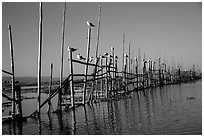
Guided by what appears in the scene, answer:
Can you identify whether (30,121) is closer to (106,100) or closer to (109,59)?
(106,100)

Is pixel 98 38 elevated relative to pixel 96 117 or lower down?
elevated

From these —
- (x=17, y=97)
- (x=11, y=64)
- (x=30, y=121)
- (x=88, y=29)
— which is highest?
(x=88, y=29)

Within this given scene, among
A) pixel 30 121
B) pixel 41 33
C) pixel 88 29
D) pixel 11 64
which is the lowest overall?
pixel 30 121

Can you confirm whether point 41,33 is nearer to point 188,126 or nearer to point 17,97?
point 17,97

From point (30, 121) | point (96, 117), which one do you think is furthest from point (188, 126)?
point (30, 121)

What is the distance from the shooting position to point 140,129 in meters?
10.6

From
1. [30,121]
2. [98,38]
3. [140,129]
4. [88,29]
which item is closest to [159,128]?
[140,129]

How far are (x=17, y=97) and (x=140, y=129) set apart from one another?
23.2 ft

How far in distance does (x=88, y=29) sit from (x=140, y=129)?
10.8 meters

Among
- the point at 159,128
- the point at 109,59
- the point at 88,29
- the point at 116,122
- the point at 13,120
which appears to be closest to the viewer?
the point at 159,128

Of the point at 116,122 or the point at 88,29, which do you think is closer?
the point at 116,122

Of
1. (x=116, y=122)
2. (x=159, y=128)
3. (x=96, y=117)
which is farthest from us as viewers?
(x=96, y=117)

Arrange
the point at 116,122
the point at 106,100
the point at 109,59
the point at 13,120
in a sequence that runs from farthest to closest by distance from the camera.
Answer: the point at 109,59, the point at 106,100, the point at 13,120, the point at 116,122

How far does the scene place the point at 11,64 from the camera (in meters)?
13.0
